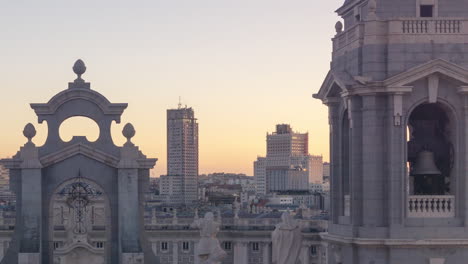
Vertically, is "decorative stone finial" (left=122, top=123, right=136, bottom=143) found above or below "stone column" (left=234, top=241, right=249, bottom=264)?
above

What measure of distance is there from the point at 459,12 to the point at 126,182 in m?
11.6

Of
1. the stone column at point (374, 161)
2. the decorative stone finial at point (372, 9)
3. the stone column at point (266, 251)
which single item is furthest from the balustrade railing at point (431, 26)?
the stone column at point (266, 251)

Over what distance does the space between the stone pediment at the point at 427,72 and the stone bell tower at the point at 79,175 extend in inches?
388

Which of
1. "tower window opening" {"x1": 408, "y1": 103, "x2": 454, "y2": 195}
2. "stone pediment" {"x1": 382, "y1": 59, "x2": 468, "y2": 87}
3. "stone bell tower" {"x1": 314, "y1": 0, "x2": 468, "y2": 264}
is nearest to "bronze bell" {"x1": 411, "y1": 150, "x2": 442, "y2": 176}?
"tower window opening" {"x1": 408, "y1": 103, "x2": 454, "y2": 195}

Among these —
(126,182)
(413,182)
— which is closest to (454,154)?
(413,182)

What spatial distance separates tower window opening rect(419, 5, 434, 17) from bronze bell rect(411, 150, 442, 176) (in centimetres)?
322

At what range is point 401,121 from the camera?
94.0 ft

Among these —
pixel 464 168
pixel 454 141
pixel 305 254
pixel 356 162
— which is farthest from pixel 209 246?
pixel 305 254

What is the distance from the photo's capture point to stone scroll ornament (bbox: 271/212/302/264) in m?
28.4

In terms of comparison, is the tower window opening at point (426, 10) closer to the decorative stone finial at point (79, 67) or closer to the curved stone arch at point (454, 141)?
the curved stone arch at point (454, 141)

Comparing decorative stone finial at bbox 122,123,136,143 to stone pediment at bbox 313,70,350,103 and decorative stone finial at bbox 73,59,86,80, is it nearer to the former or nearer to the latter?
decorative stone finial at bbox 73,59,86,80

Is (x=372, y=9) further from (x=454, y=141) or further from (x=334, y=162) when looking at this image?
(x=334, y=162)

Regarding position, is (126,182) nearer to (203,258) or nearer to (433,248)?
(203,258)

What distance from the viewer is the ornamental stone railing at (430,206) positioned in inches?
1138
